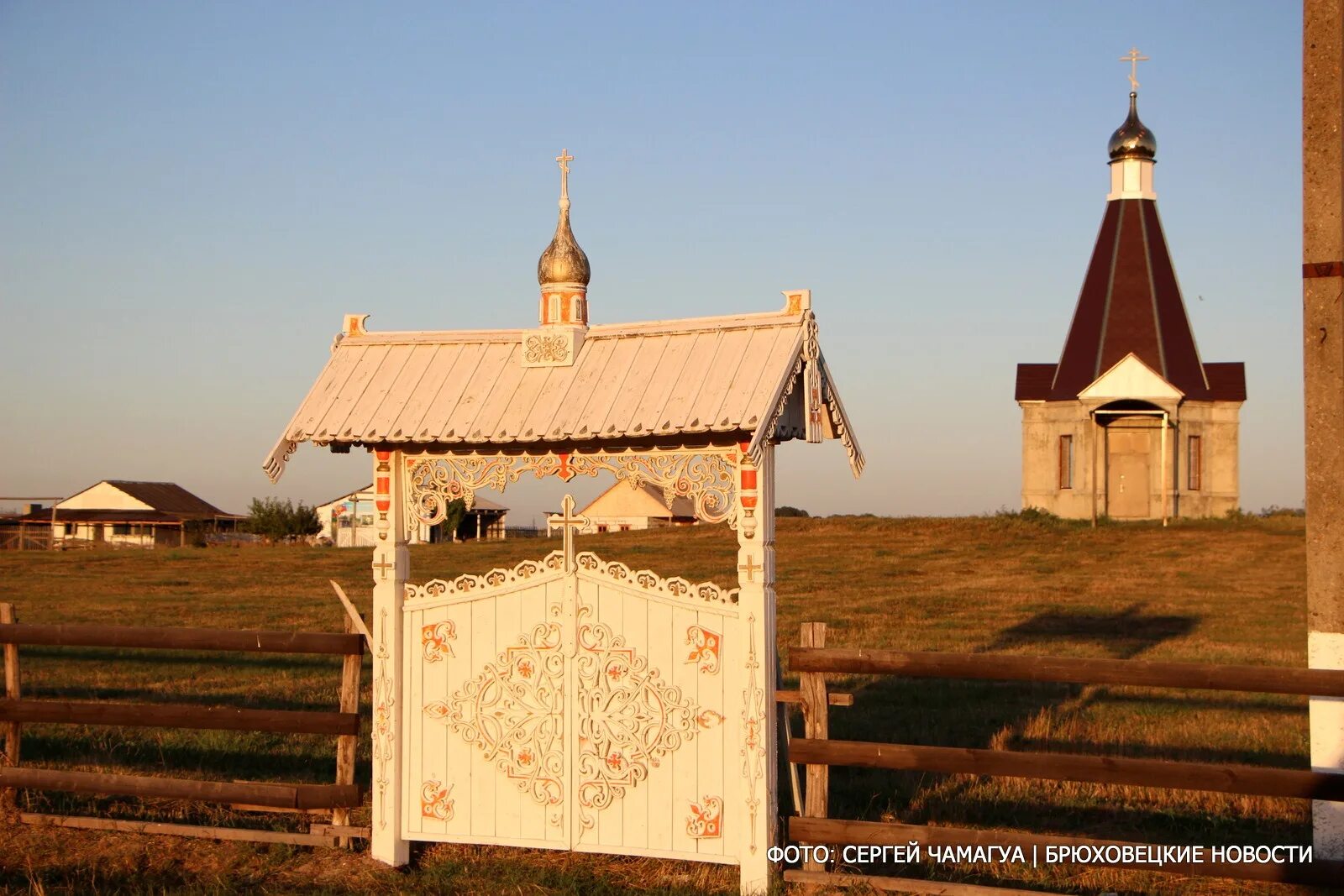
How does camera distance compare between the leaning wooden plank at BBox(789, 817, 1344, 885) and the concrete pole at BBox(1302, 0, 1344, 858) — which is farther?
the concrete pole at BBox(1302, 0, 1344, 858)

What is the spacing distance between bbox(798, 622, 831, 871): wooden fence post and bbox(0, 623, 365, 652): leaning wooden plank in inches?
125

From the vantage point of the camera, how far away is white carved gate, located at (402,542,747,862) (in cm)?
897

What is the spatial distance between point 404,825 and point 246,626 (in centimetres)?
1477

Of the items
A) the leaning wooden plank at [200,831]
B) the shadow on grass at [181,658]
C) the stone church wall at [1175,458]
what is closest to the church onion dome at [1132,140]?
the stone church wall at [1175,458]

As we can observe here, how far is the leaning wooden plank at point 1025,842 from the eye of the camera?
8.02 m

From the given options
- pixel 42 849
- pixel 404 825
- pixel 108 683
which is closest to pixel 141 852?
pixel 42 849

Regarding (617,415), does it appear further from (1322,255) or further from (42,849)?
(42,849)

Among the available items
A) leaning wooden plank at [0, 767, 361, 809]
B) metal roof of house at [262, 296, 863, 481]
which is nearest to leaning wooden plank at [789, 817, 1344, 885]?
metal roof of house at [262, 296, 863, 481]

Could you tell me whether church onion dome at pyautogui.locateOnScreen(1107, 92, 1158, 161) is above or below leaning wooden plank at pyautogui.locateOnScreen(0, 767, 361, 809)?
above

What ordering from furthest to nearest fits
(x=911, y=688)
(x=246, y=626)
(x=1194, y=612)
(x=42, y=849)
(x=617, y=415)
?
(x=1194, y=612) < (x=246, y=626) < (x=911, y=688) < (x=42, y=849) < (x=617, y=415)

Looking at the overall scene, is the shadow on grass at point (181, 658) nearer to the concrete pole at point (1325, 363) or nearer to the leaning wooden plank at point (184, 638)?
the leaning wooden plank at point (184, 638)

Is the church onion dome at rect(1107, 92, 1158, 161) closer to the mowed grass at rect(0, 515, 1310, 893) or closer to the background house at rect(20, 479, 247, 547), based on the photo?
the mowed grass at rect(0, 515, 1310, 893)

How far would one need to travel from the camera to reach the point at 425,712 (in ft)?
31.6

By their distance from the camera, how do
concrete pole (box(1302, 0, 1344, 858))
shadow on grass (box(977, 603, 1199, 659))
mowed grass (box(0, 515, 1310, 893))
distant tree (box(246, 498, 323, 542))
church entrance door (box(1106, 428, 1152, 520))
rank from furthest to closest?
distant tree (box(246, 498, 323, 542)) < church entrance door (box(1106, 428, 1152, 520)) < shadow on grass (box(977, 603, 1199, 659)) < mowed grass (box(0, 515, 1310, 893)) < concrete pole (box(1302, 0, 1344, 858))
